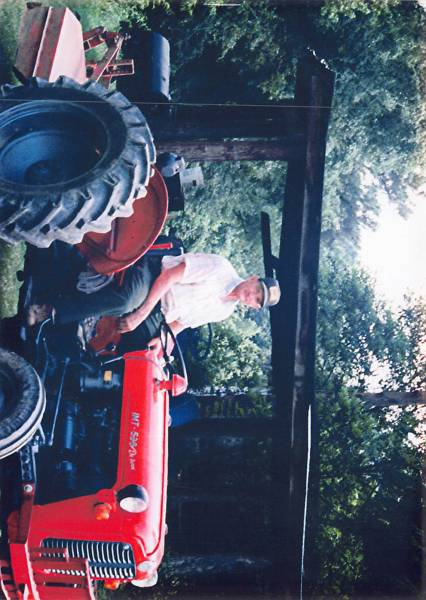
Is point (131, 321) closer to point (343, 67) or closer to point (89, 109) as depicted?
point (89, 109)

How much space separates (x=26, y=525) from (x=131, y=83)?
276 cm

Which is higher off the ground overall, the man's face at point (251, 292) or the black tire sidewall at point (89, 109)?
the black tire sidewall at point (89, 109)

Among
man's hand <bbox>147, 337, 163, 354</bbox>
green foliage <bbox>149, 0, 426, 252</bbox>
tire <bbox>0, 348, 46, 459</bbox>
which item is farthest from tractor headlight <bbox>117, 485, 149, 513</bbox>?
green foliage <bbox>149, 0, 426, 252</bbox>

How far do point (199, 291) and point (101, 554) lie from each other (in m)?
1.30

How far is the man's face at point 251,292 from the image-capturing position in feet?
8.84

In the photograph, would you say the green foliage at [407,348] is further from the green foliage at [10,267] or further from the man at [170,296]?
the green foliage at [10,267]

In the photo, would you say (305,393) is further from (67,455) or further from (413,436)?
(67,455)

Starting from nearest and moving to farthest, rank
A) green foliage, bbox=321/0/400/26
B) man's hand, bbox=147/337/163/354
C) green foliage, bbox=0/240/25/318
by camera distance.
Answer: man's hand, bbox=147/337/163/354, green foliage, bbox=0/240/25/318, green foliage, bbox=321/0/400/26

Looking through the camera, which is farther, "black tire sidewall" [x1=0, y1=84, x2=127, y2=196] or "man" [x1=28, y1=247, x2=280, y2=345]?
"man" [x1=28, y1=247, x2=280, y2=345]

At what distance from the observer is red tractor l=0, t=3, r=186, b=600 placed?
2141mm

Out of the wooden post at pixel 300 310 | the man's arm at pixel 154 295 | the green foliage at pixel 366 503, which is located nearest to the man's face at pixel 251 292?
the wooden post at pixel 300 310

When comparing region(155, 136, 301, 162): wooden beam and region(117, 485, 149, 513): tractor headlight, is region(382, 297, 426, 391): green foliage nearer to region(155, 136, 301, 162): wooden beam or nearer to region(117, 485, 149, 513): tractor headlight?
region(155, 136, 301, 162): wooden beam

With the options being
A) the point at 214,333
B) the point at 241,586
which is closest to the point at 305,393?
the point at 214,333

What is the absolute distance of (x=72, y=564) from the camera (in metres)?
2.20
